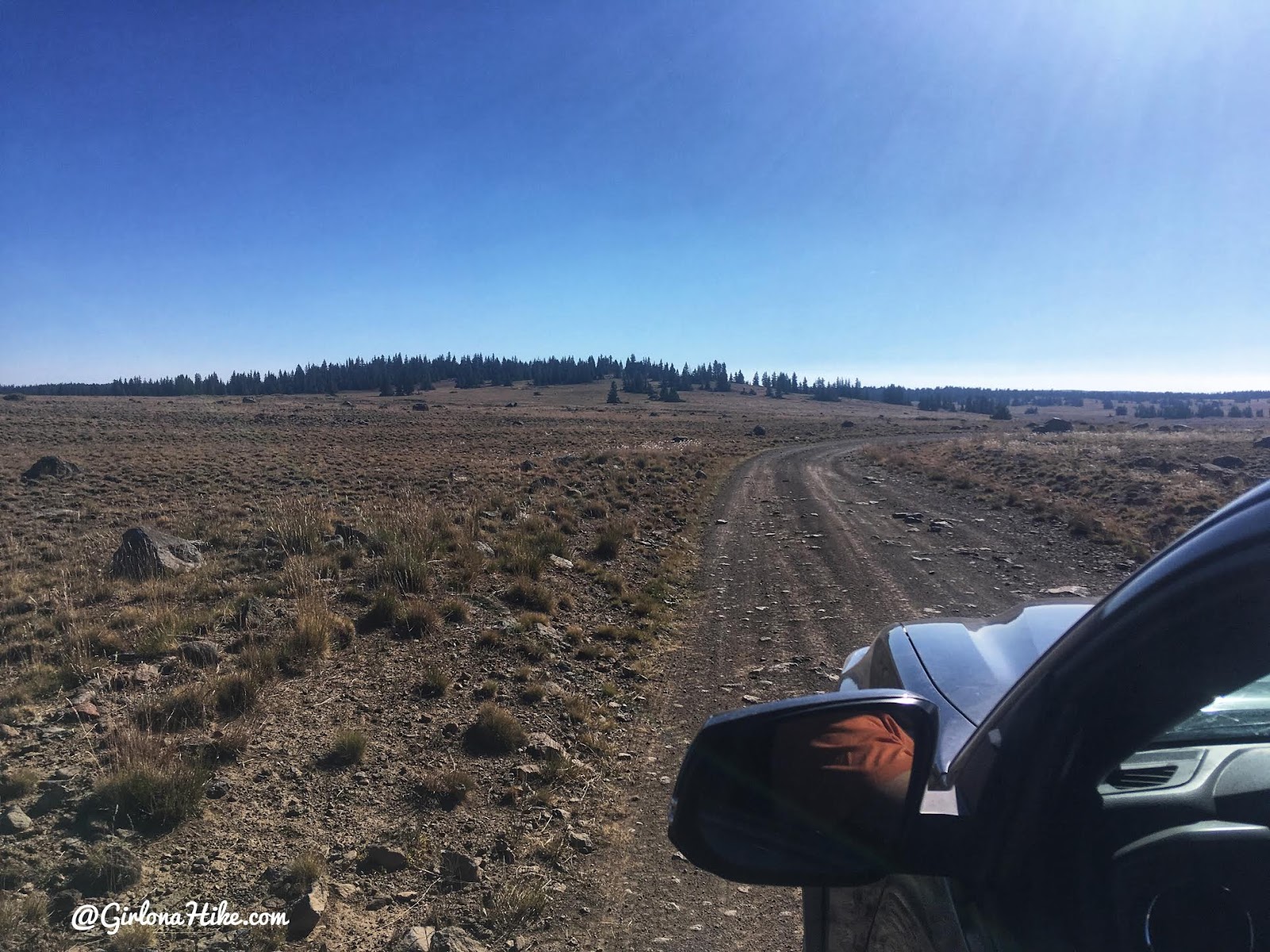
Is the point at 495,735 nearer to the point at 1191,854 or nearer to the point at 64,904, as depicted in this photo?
the point at 64,904

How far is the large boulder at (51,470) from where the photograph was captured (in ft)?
74.4

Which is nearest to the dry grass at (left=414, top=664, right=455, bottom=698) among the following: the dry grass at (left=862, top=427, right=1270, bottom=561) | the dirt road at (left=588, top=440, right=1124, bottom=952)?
the dirt road at (left=588, top=440, right=1124, bottom=952)

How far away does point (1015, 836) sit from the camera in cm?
142

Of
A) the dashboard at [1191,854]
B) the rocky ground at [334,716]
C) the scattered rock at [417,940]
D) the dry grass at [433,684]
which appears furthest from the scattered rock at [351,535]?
the dashboard at [1191,854]

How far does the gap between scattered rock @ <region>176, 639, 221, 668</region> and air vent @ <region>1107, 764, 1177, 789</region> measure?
6.45 metres

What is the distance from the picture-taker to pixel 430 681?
5.92 metres

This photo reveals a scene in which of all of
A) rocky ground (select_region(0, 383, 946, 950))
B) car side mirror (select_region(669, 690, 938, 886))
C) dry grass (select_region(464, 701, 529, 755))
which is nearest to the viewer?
car side mirror (select_region(669, 690, 938, 886))

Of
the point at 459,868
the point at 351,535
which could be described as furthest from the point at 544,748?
the point at 351,535

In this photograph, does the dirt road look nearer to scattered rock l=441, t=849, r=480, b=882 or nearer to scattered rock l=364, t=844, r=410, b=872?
scattered rock l=441, t=849, r=480, b=882

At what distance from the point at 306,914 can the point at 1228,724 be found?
3.88m

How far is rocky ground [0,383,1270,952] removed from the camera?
3545mm

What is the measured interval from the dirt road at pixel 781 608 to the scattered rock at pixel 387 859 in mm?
1132

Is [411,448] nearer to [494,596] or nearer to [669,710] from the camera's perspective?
[494,596]

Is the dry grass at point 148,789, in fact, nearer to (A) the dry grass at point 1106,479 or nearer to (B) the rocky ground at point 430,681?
(B) the rocky ground at point 430,681
